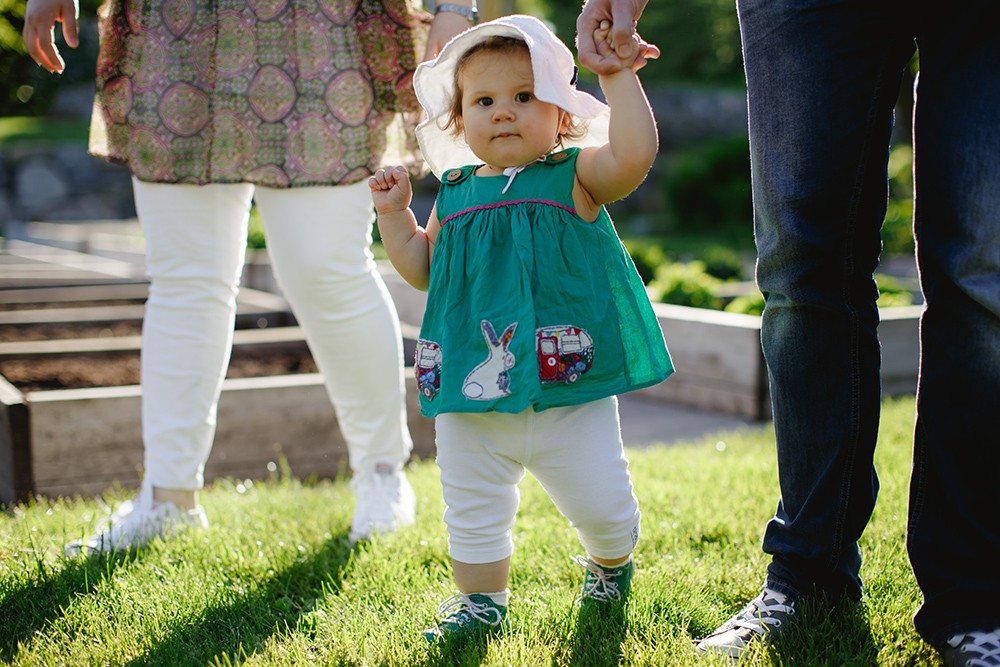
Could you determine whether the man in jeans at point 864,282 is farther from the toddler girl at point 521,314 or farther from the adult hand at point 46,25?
the adult hand at point 46,25

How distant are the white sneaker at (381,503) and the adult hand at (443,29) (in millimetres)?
1231

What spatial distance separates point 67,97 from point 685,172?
683 inches

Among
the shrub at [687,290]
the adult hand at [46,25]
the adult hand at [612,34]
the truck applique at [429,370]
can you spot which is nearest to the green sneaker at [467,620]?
the truck applique at [429,370]

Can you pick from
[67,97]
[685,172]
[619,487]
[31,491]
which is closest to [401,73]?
[619,487]

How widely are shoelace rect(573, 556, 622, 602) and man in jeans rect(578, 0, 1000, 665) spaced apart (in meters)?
0.27

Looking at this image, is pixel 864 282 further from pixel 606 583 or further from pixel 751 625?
Answer: pixel 606 583

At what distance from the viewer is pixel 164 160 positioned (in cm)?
245

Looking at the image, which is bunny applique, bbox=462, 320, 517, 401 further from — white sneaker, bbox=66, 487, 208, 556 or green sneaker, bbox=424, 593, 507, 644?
white sneaker, bbox=66, 487, 208, 556

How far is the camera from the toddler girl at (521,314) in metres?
1.76

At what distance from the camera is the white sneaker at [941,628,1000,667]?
1549mm

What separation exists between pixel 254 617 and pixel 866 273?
1528 millimetres

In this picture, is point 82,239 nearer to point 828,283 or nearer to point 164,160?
point 164,160

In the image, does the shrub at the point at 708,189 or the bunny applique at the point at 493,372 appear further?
the shrub at the point at 708,189

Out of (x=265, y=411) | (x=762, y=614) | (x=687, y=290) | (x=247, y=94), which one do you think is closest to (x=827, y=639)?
(x=762, y=614)
